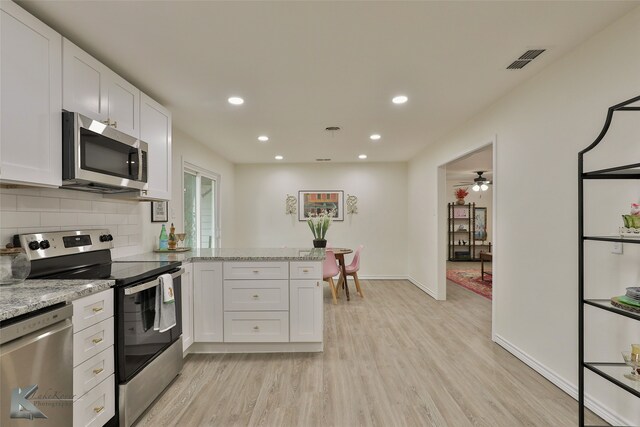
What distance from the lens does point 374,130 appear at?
406 centimetres

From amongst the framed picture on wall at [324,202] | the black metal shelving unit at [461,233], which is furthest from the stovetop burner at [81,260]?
the black metal shelving unit at [461,233]

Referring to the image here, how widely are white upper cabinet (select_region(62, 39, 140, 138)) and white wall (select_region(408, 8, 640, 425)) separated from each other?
3.25m

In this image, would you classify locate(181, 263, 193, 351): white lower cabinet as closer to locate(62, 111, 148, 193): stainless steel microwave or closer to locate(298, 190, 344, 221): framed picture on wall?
locate(62, 111, 148, 193): stainless steel microwave

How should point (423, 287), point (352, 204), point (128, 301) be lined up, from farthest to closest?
point (352, 204)
point (423, 287)
point (128, 301)

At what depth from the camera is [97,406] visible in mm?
1674

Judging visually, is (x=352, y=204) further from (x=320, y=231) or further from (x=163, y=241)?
(x=163, y=241)

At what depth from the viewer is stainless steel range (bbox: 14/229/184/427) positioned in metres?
1.83

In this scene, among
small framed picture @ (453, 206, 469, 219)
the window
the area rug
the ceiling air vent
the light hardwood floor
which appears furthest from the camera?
small framed picture @ (453, 206, 469, 219)

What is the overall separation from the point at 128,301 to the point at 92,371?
0.39 metres

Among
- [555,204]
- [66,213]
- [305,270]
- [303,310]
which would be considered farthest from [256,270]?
[555,204]

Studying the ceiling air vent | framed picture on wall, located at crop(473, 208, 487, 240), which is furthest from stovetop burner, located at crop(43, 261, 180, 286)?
framed picture on wall, located at crop(473, 208, 487, 240)

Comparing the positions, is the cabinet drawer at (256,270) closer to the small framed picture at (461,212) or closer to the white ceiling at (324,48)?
the white ceiling at (324,48)

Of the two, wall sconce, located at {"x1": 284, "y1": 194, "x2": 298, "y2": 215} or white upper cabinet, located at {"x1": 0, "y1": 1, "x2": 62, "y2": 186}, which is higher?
white upper cabinet, located at {"x1": 0, "y1": 1, "x2": 62, "y2": 186}
